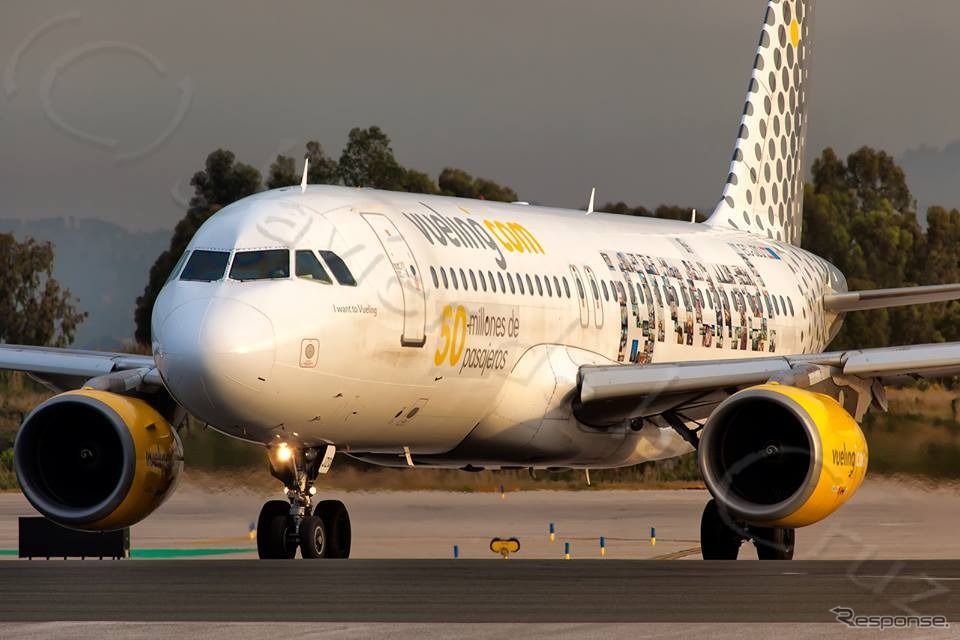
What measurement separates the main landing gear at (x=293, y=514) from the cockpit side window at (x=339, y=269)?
1705mm

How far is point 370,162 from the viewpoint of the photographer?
181 feet

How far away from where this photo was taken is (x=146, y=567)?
16781mm

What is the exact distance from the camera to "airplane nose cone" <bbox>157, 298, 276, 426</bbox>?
55.1 feet

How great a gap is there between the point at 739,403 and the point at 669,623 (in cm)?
767

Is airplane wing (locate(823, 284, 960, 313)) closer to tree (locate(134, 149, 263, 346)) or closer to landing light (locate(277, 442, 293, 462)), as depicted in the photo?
landing light (locate(277, 442, 293, 462))

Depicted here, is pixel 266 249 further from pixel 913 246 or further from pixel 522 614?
pixel 913 246

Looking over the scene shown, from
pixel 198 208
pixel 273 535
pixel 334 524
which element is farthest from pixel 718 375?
pixel 198 208

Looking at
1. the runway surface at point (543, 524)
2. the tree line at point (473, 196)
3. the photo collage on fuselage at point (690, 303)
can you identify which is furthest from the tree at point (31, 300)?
the photo collage on fuselage at point (690, 303)

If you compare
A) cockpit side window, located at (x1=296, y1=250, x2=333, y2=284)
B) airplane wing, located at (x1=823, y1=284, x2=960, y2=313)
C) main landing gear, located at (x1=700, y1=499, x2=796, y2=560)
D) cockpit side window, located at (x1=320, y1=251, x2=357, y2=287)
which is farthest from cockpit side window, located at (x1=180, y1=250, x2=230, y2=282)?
airplane wing, located at (x1=823, y1=284, x2=960, y2=313)

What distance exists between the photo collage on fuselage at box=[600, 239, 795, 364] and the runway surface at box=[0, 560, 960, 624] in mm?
6914

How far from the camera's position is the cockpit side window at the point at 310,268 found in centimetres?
1806

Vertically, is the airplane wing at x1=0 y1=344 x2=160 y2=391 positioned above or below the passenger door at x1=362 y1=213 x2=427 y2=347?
below

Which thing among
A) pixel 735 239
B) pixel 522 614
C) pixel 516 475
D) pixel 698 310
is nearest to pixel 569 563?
pixel 522 614

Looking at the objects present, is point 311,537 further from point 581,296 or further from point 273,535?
point 581,296
